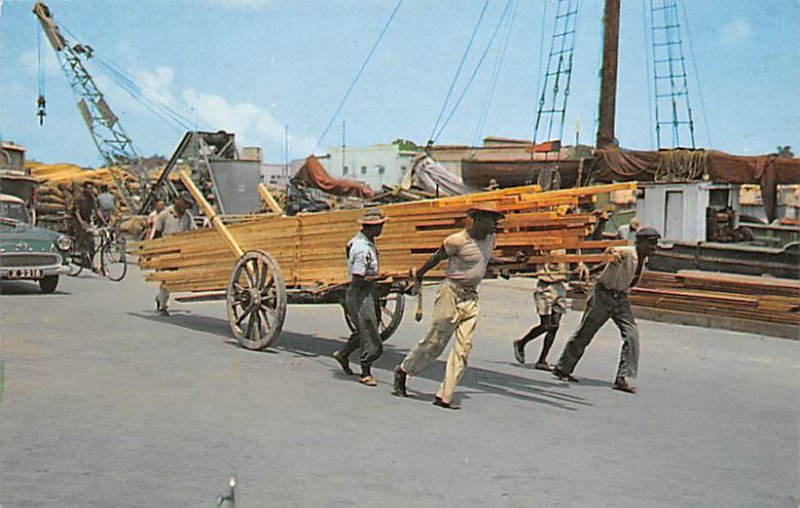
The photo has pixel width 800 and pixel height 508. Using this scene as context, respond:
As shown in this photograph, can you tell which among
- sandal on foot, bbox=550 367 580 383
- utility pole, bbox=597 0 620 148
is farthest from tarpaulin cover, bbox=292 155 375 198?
sandal on foot, bbox=550 367 580 383

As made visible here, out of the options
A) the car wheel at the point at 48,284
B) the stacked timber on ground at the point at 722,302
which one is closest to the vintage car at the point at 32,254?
the car wheel at the point at 48,284

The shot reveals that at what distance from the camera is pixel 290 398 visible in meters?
6.93

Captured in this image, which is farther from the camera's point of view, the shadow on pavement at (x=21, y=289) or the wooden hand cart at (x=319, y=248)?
the shadow on pavement at (x=21, y=289)

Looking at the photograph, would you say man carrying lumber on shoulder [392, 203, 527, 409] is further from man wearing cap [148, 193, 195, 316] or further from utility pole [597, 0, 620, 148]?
utility pole [597, 0, 620, 148]

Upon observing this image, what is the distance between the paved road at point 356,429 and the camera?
15.6 feet

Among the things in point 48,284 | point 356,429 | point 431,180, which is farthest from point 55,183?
point 356,429

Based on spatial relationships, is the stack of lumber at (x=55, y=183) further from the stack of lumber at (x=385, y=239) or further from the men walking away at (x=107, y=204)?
the stack of lumber at (x=385, y=239)

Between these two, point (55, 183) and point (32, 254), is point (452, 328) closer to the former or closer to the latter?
point (32, 254)

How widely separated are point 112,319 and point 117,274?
616 cm

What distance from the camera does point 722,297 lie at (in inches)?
506

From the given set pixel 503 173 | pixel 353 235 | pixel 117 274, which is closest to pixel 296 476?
pixel 353 235

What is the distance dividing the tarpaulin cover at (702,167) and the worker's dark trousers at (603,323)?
11.6 metres

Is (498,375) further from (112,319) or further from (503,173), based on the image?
(503,173)

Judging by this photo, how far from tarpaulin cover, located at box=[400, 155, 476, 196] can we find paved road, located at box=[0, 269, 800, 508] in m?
10.3
